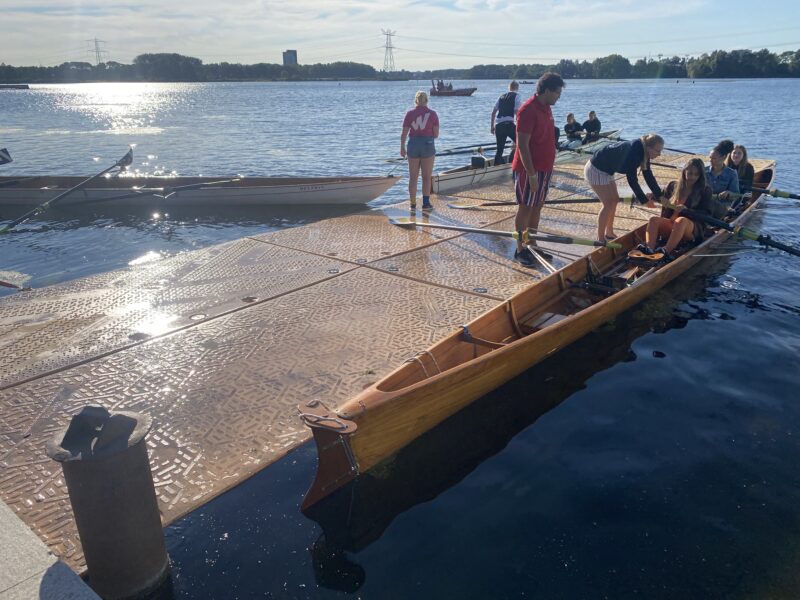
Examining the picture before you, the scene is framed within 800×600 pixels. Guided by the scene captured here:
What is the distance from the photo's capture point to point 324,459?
11.3 feet

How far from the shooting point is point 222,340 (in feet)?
18.0

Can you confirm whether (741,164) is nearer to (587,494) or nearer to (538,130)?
(538,130)

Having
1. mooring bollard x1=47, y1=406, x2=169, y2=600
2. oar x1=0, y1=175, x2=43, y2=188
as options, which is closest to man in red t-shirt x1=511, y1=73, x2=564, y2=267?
mooring bollard x1=47, y1=406, x2=169, y2=600

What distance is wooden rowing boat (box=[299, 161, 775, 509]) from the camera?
11.3ft

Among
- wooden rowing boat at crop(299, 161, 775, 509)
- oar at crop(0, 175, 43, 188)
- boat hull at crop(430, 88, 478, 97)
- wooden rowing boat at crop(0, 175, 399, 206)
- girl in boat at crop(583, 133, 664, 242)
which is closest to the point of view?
wooden rowing boat at crop(299, 161, 775, 509)

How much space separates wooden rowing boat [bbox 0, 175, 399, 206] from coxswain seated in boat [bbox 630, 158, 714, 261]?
6223 mm

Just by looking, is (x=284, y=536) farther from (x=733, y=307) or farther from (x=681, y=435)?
(x=733, y=307)

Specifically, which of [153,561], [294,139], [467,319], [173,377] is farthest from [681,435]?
[294,139]

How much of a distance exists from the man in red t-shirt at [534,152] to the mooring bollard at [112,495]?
5634mm

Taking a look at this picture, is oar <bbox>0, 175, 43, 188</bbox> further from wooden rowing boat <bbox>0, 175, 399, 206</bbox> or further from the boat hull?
the boat hull

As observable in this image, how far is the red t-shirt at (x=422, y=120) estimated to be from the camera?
372 inches

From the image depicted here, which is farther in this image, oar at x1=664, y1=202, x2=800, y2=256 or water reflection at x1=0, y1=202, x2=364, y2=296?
water reflection at x1=0, y1=202, x2=364, y2=296

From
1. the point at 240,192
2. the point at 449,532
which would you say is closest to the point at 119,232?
the point at 240,192

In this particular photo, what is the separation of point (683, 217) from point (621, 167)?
3.63 ft
